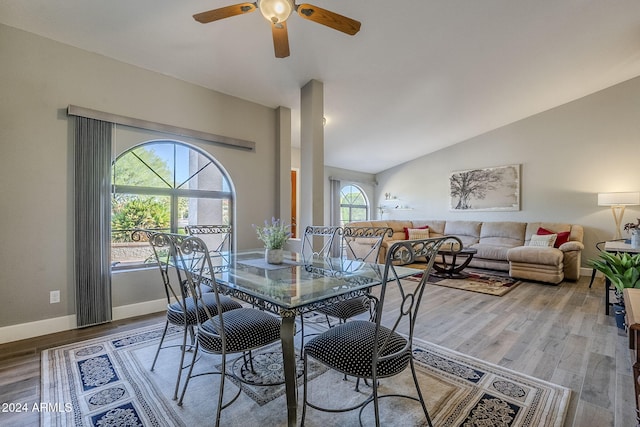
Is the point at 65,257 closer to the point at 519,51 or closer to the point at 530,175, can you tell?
the point at 519,51

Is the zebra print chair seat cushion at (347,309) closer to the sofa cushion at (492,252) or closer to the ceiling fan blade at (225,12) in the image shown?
the ceiling fan blade at (225,12)

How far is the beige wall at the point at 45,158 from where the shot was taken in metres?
2.49

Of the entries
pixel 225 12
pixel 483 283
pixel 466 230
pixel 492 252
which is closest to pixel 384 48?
pixel 225 12

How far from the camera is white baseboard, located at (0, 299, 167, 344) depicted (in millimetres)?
2486

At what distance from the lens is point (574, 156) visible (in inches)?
209

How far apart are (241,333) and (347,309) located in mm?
806

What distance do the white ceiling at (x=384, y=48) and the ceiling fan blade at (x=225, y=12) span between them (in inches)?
21.1

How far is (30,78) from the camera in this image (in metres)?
2.58

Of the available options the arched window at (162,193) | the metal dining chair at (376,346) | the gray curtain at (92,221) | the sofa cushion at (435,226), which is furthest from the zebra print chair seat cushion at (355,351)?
the sofa cushion at (435,226)

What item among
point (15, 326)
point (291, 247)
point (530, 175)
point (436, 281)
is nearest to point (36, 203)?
point (15, 326)

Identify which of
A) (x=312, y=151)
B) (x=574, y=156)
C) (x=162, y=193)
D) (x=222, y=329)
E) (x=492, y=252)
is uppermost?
(x=574, y=156)

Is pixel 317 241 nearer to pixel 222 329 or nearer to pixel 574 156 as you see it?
pixel 222 329

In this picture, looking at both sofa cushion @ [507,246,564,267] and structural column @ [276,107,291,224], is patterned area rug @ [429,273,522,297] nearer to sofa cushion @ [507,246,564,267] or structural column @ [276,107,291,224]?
sofa cushion @ [507,246,564,267]

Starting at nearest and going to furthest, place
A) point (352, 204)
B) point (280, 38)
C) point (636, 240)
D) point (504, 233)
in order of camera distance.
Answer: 1. point (280, 38)
2. point (636, 240)
3. point (504, 233)
4. point (352, 204)
